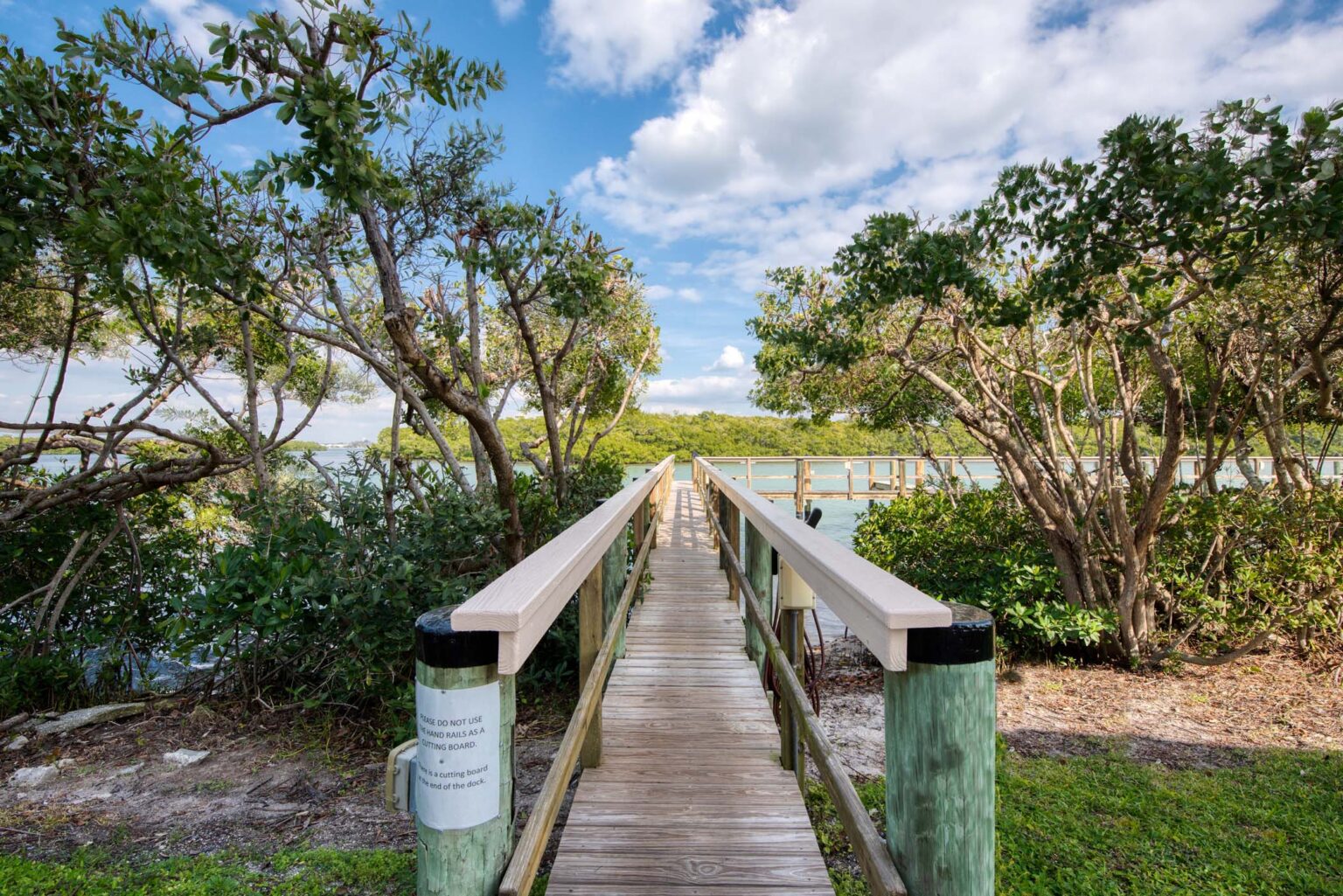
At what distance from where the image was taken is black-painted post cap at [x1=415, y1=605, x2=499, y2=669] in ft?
3.47

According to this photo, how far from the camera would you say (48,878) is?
2586 mm

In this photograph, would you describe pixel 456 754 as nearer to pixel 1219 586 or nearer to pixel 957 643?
pixel 957 643

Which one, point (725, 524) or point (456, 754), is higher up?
point (456, 754)

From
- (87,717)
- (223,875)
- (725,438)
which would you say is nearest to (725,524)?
(223,875)

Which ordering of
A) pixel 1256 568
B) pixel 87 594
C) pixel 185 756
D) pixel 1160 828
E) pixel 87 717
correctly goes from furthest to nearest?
pixel 1256 568 → pixel 87 594 → pixel 87 717 → pixel 185 756 → pixel 1160 828

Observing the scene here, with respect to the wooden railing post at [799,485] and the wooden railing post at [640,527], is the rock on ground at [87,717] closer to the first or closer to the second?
the wooden railing post at [640,527]

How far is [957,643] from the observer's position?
3.31 ft

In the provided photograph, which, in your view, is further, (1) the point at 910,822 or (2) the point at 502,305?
(2) the point at 502,305

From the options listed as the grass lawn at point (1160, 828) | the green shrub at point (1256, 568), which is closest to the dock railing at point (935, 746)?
the grass lawn at point (1160, 828)

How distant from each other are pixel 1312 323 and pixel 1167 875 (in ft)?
15.7

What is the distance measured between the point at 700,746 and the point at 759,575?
1.04 m

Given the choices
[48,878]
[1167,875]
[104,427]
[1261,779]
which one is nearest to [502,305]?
[104,427]

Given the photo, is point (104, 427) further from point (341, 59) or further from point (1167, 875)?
point (1167, 875)

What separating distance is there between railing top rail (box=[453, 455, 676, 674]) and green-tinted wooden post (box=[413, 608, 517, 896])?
31 millimetres
